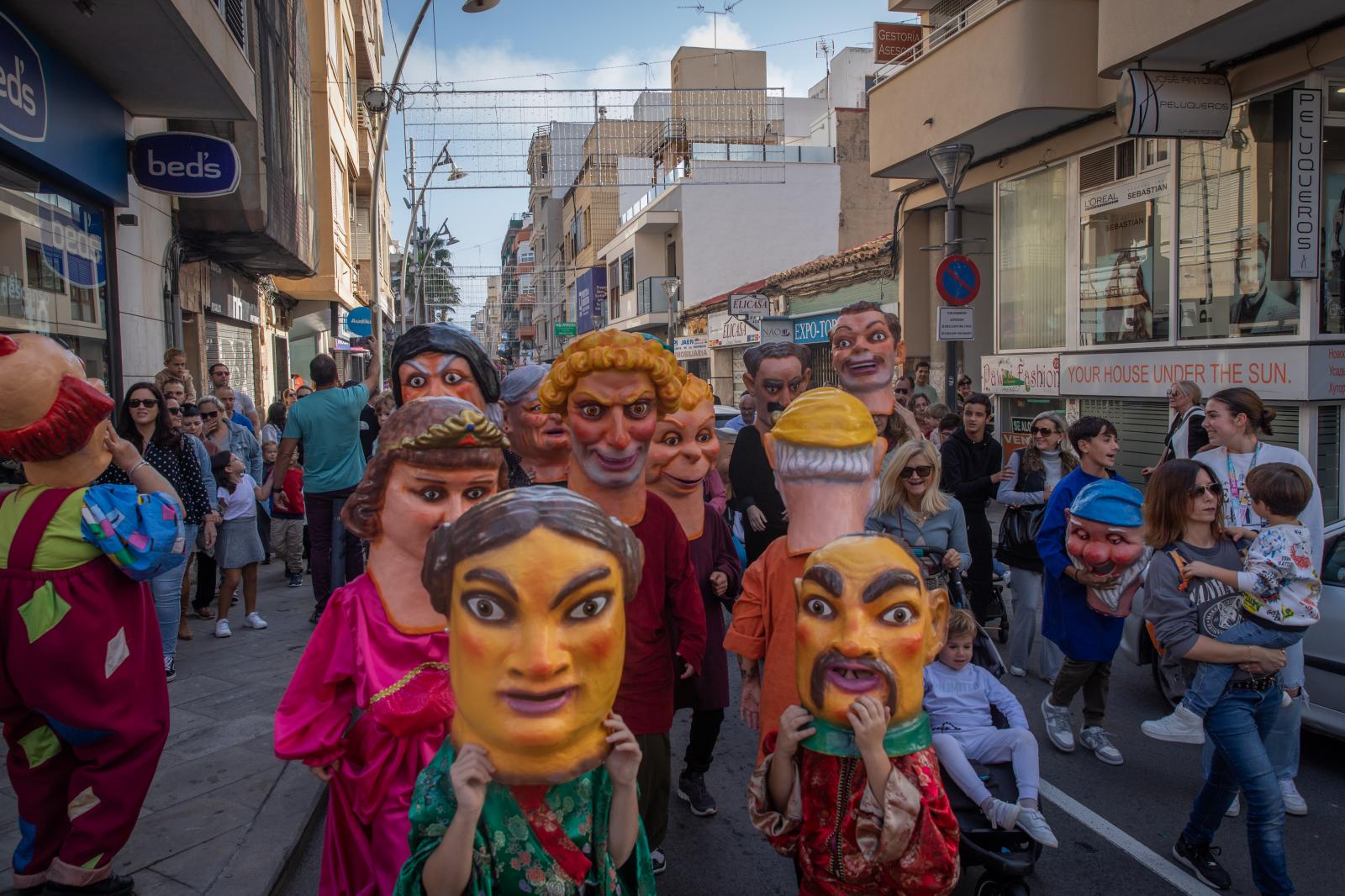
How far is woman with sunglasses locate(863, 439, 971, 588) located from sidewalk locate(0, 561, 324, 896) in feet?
10.6

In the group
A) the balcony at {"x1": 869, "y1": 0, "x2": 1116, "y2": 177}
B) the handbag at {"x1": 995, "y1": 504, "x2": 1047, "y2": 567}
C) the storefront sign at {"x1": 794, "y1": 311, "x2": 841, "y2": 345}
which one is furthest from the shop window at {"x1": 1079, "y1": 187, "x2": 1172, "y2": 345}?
the storefront sign at {"x1": 794, "y1": 311, "x2": 841, "y2": 345}

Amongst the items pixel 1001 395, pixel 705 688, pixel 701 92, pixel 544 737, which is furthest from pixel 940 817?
pixel 701 92

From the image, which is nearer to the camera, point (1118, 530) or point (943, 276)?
point (1118, 530)

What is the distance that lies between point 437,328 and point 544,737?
2672 mm

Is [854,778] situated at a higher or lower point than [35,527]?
lower

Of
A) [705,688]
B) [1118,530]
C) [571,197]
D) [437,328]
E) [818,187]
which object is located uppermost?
[571,197]

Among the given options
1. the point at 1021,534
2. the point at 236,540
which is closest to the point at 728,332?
the point at 236,540

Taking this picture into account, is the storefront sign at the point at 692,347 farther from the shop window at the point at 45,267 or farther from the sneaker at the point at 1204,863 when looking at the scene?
the sneaker at the point at 1204,863

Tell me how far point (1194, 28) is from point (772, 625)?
8.75 m

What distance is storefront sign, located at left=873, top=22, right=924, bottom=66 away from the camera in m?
15.6

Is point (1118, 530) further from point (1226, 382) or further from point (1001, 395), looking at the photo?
point (1001, 395)

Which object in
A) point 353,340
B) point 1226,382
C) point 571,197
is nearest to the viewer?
point 1226,382

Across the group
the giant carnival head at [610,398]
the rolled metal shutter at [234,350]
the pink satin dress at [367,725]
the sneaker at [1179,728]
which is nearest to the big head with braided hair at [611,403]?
the giant carnival head at [610,398]

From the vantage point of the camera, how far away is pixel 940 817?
224cm
